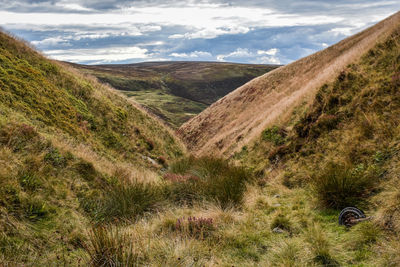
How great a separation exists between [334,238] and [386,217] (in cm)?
99

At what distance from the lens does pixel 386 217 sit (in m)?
4.60

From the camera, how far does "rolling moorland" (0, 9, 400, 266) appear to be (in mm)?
4383

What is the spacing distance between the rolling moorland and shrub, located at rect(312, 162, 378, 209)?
2cm

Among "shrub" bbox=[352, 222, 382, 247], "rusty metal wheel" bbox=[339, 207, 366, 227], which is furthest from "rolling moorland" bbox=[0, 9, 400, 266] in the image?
"rusty metal wheel" bbox=[339, 207, 366, 227]

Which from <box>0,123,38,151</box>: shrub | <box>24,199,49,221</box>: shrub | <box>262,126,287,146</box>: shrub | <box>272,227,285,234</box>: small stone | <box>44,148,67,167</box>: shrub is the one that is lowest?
<box>272,227,285,234</box>: small stone

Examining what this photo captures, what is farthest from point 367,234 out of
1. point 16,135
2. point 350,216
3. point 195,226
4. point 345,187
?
point 16,135

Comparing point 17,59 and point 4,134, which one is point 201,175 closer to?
point 4,134

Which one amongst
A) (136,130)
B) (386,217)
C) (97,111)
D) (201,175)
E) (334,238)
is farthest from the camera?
(136,130)

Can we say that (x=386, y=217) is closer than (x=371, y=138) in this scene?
Yes

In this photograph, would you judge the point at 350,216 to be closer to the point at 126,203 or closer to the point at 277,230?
the point at 277,230

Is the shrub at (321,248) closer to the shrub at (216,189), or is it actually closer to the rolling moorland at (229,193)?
the rolling moorland at (229,193)

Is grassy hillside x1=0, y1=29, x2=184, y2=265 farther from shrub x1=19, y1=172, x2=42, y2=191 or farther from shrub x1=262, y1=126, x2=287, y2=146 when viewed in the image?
shrub x1=262, y1=126, x2=287, y2=146

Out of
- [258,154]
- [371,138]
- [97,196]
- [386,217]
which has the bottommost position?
[258,154]

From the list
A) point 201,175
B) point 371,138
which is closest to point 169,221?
point 201,175
